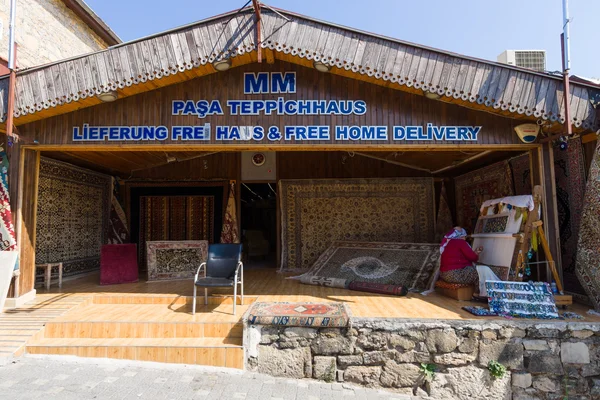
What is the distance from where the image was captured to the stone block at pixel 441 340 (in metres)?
4.11

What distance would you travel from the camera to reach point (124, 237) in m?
8.35

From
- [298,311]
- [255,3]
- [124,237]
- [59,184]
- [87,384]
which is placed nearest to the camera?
[87,384]

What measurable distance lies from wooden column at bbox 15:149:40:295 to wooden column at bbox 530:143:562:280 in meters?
7.16

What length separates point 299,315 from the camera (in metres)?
4.29

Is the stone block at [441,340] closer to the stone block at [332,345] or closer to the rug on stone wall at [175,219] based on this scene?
the stone block at [332,345]

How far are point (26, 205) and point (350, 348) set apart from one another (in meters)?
4.86

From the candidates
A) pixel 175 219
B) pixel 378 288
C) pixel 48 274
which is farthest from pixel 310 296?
pixel 175 219

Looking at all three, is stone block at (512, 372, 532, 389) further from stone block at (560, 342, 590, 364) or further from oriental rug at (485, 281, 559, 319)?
oriental rug at (485, 281, 559, 319)

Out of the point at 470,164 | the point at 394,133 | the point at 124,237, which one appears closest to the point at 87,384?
the point at 394,133

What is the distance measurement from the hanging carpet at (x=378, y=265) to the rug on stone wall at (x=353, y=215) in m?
0.57

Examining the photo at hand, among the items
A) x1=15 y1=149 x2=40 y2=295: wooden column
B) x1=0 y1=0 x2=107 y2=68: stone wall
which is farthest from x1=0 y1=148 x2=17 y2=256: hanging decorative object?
x1=0 y1=0 x2=107 y2=68: stone wall

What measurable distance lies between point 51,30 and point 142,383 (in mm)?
9604

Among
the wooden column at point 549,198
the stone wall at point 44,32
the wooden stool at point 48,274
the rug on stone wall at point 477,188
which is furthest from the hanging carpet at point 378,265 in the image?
the stone wall at point 44,32

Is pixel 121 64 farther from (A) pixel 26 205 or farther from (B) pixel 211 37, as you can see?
(A) pixel 26 205
